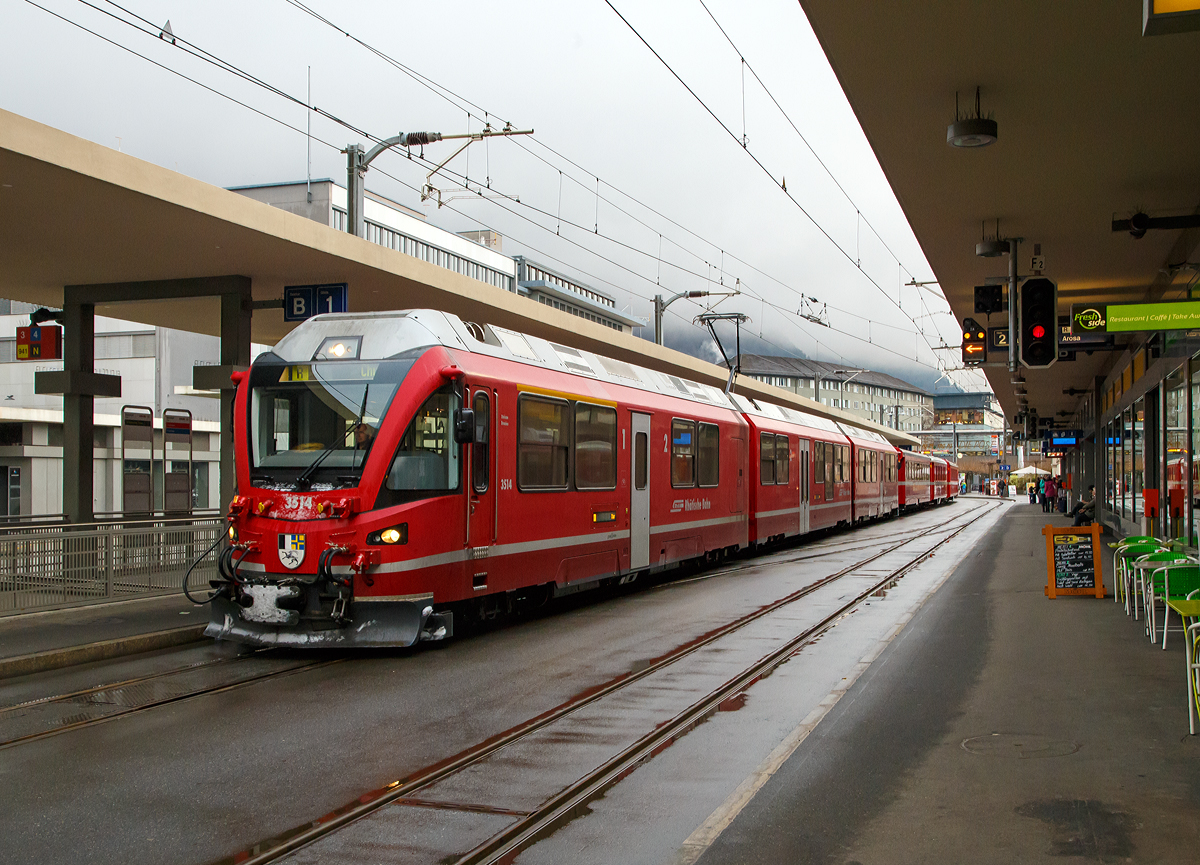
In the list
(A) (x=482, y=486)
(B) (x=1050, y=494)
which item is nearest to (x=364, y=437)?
(A) (x=482, y=486)

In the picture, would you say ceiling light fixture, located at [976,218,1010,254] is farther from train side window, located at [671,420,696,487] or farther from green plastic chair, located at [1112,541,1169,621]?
train side window, located at [671,420,696,487]

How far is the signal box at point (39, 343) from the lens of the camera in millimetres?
16922

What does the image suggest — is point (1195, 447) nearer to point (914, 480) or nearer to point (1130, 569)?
point (1130, 569)

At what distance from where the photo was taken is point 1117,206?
13234 mm

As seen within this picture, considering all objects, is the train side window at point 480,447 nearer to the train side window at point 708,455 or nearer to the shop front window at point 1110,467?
the train side window at point 708,455

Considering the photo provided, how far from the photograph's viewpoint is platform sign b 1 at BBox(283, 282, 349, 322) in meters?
15.4

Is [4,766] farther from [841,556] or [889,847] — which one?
[841,556]

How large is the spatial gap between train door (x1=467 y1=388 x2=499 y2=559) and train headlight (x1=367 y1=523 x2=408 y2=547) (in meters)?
0.98

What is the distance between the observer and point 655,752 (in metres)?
6.53

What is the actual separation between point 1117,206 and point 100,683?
41.4 feet

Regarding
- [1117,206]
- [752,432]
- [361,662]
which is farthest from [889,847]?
[752,432]

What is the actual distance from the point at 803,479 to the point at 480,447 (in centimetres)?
1565

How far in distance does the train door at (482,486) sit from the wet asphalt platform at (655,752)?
39.6 inches

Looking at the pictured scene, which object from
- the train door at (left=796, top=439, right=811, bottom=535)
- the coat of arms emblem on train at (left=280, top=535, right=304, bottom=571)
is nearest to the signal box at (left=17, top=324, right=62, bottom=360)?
the coat of arms emblem on train at (left=280, top=535, right=304, bottom=571)
